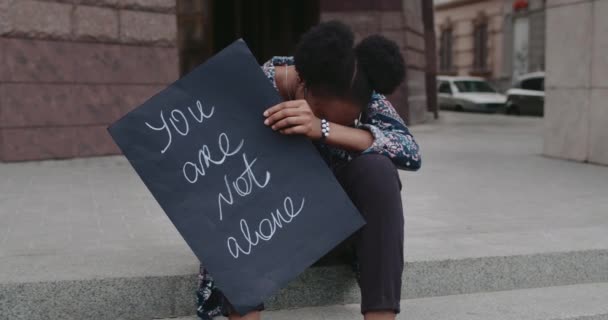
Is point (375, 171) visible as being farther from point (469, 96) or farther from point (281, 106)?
point (469, 96)

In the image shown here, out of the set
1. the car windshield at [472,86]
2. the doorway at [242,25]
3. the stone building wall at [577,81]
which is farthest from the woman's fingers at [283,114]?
the car windshield at [472,86]

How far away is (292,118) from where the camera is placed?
2.08 metres

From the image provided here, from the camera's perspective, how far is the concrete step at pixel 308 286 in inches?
98.6

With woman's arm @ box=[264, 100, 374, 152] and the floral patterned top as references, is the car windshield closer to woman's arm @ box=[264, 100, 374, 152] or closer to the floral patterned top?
the floral patterned top

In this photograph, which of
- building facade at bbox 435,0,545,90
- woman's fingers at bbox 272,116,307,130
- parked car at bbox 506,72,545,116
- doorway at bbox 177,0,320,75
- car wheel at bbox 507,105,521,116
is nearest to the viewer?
woman's fingers at bbox 272,116,307,130

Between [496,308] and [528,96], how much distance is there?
54.4 feet

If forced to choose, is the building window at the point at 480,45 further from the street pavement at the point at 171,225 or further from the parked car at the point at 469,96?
the street pavement at the point at 171,225

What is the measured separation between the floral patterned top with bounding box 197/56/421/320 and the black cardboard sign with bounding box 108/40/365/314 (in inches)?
7.1

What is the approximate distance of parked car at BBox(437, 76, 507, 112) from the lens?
20.2m

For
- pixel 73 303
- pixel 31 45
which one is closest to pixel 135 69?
pixel 31 45

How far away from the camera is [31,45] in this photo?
640 cm

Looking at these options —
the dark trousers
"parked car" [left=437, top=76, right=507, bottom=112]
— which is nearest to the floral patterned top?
the dark trousers

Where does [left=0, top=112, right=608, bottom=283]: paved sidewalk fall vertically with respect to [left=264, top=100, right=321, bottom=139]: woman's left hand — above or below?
below

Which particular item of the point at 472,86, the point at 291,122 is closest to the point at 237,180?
the point at 291,122
